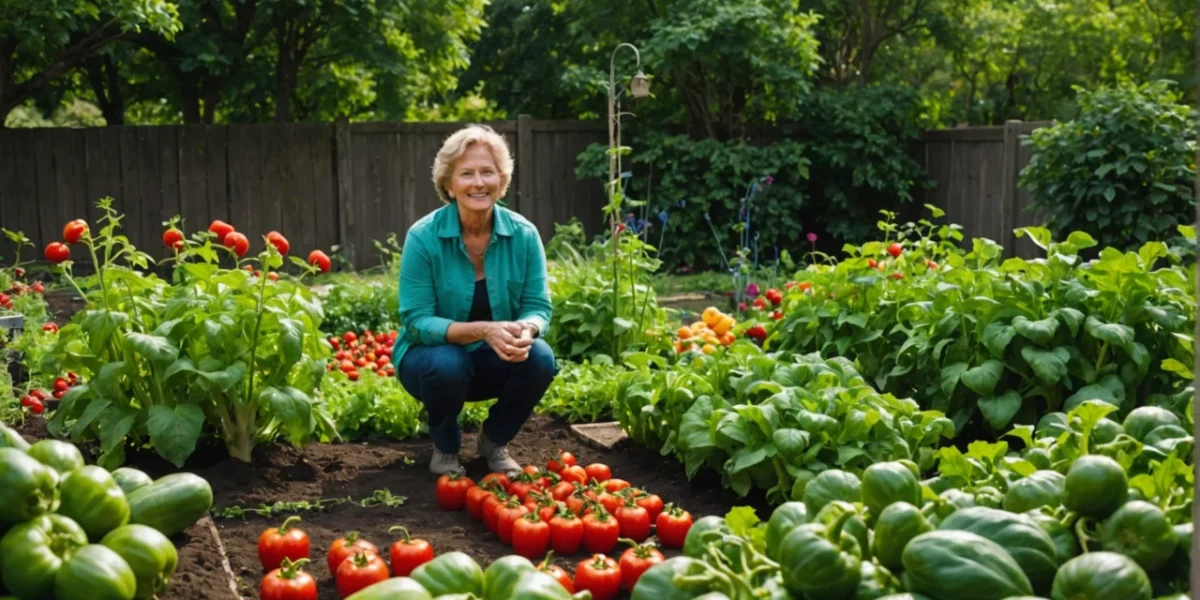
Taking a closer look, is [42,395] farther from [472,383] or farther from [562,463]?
[562,463]

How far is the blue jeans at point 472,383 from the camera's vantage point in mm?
4676

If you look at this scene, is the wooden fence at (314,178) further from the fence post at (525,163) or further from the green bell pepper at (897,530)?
the green bell pepper at (897,530)

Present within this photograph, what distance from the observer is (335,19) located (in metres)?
12.7

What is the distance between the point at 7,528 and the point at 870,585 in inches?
66.2

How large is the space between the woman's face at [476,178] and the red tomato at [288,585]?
1.97 metres

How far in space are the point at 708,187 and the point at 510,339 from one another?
347 inches

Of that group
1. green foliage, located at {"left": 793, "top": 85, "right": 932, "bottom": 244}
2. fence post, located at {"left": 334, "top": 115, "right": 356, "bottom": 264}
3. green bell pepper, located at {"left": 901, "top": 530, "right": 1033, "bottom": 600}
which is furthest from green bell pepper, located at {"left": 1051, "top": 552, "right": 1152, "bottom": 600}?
fence post, located at {"left": 334, "top": 115, "right": 356, "bottom": 264}

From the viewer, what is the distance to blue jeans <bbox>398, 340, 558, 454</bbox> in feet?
15.3

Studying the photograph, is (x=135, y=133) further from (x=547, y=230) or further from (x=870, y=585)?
(x=870, y=585)

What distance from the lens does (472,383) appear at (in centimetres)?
495

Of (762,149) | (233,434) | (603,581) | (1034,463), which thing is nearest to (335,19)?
(762,149)

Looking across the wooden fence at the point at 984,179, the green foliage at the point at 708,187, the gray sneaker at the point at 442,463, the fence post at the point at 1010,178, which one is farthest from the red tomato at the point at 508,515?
the fence post at the point at 1010,178

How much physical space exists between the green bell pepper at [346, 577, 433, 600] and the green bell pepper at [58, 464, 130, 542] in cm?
66

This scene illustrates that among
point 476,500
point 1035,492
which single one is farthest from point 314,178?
point 1035,492
